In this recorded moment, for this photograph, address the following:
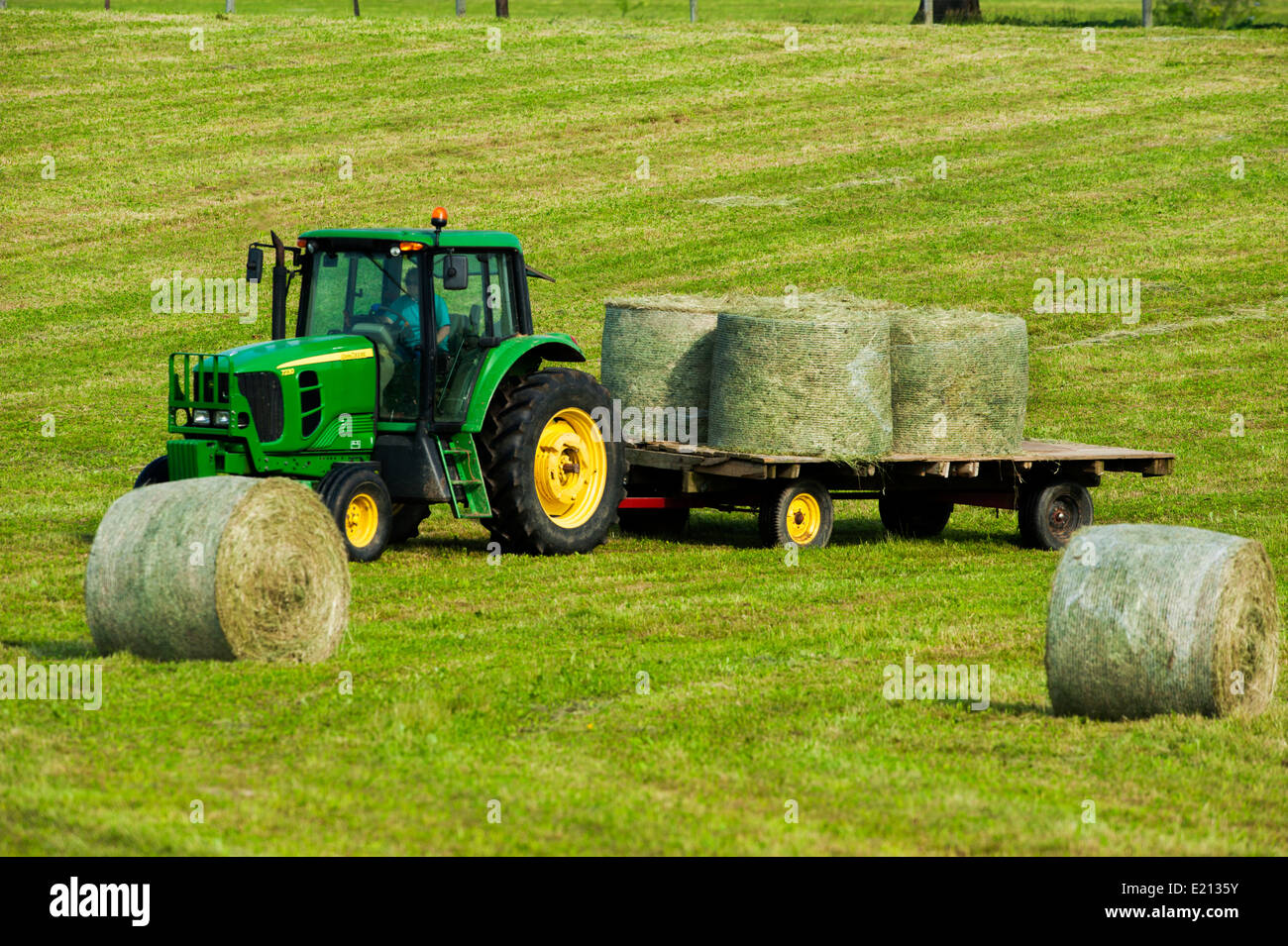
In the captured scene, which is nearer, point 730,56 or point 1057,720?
point 1057,720

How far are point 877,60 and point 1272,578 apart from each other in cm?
3056

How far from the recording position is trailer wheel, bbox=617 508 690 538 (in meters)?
14.6

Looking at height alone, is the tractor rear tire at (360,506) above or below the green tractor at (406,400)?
below

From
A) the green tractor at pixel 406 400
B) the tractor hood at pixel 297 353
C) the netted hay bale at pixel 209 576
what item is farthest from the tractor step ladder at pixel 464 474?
the netted hay bale at pixel 209 576

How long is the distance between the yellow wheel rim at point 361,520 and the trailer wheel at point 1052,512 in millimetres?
5536

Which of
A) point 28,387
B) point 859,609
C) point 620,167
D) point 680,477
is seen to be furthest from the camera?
point 620,167

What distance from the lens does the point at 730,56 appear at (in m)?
37.2

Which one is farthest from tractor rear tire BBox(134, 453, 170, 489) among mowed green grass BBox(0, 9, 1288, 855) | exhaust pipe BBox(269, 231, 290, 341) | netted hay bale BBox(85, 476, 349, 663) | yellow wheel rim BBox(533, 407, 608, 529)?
netted hay bale BBox(85, 476, 349, 663)

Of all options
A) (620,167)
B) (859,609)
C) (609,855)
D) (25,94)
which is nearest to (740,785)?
(609,855)

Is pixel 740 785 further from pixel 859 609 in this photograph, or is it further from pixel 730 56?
pixel 730 56

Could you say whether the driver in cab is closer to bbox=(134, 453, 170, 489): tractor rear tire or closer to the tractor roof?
the tractor roof

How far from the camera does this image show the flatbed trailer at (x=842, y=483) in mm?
13234

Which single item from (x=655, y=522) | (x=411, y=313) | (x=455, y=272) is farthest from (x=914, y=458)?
(x=411, y=313)

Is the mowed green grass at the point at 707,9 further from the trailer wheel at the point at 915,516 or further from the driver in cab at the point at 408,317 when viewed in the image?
the driver in cab at the point at 408,317
